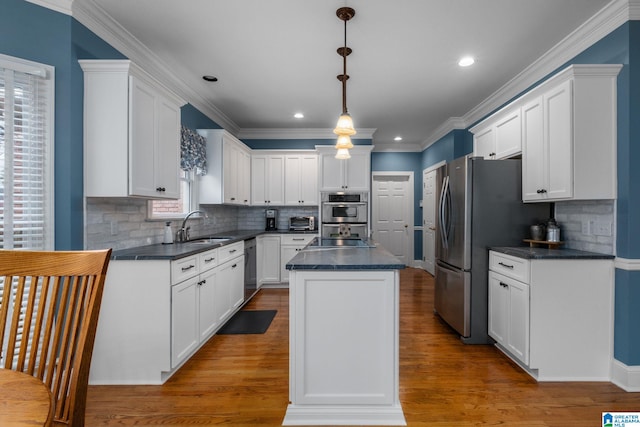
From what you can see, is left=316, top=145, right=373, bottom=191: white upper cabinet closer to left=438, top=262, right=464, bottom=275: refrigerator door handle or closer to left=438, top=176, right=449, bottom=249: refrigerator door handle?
left=438, top=176, right=449, bottom=249: refrigerator door handle

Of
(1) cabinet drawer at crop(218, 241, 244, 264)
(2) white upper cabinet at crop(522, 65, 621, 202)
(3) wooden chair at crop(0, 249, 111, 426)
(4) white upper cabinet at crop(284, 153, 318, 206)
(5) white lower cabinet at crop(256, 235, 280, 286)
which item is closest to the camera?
(3) wooden chair at crop(0, 249, 111, 426)

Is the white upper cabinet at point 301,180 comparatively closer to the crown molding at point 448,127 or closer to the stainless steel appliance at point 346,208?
the stainless steel appliance at point 346,208

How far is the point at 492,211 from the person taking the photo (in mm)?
2979

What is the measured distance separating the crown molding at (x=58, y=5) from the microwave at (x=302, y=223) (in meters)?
3.94

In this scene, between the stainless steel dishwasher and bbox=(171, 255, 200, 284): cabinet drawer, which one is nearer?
bbox=(171, 255, 200, 284): cabinet drawer

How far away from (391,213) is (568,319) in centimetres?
475

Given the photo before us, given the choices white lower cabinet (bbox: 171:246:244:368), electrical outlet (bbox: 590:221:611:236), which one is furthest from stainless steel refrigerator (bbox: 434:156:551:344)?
white lower cabinet (bbox: 171:246:244:368)

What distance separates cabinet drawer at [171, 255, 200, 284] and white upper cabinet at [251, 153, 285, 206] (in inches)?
112

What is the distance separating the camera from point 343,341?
1.89 meters

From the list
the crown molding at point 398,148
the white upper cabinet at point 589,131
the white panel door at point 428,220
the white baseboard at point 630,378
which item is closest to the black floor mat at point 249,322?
the white baseboard at point 630,378

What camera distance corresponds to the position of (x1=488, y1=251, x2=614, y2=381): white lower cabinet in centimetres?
233

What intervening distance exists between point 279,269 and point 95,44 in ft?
→ 12.2

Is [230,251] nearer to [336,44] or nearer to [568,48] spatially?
[336,44]

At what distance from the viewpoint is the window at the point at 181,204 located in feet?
10.6
